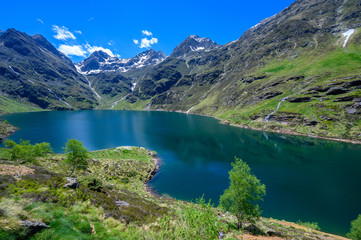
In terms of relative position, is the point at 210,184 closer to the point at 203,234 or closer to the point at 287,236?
the point at 287,236

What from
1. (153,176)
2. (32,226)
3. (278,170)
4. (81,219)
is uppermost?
(32,226)

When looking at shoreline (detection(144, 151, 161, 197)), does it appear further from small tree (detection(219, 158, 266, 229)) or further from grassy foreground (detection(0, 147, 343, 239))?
small tree (detection(219, 158, 266, 229))

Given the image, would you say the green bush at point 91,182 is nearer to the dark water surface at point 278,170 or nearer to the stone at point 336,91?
the dark water surface at point 278,170

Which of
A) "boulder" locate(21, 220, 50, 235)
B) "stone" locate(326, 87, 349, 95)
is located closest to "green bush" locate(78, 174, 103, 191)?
"boulder" locate(21, 220, 50, 235)

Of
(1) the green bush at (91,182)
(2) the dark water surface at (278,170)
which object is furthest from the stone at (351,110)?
(1) the green bush at (91,182)

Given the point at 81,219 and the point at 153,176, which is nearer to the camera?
the point at 81,219

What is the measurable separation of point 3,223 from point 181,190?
141ft

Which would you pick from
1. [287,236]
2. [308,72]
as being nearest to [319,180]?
[287,236]

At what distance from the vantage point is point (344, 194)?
4497 centimetres

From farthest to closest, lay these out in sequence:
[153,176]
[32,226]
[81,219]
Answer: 1. [153,176]
2. [81,219]
3. [32,226]

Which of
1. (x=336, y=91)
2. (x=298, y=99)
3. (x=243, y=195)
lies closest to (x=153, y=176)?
(x=243, y=195)

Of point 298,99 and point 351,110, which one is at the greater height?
point 298,99

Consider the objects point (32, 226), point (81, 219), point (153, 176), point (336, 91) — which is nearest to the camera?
point (32, 226)

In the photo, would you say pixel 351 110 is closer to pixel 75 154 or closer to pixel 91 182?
pixel 91 182
